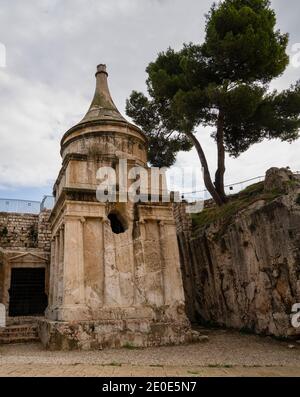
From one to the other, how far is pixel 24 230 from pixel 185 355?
43.6ft

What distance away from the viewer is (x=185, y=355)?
808 centimetres

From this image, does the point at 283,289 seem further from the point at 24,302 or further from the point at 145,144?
the point at 24,302

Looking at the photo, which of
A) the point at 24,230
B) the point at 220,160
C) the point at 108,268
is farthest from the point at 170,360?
the point at 24,230

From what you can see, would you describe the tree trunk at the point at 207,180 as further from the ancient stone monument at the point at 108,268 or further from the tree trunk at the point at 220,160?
the ancient stone monument at the point at 108,268

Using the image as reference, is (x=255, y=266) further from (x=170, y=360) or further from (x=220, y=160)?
(x=220, y=160)

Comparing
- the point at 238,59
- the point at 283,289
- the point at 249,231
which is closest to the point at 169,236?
the point at 249,231

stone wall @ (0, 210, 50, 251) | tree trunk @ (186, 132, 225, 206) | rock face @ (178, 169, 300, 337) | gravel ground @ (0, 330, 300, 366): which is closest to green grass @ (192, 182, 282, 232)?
rock face @ (178, 169, 300, 337)

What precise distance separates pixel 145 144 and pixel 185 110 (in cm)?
266

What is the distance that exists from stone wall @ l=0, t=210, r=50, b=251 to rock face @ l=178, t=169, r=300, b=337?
7943 mm

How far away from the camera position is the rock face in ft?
34.1

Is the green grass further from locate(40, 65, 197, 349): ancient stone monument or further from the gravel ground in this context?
the gravel ground

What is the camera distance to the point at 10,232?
18688mm

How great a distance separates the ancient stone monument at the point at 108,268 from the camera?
945 cm

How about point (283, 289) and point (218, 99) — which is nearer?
point (283, 289)
